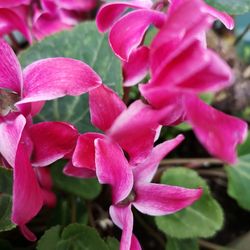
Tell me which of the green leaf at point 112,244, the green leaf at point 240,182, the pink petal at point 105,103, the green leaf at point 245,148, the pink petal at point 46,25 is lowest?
the green leaf at point 240,182

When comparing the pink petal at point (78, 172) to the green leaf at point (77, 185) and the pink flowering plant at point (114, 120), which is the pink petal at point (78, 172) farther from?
the green leaf at point (77, 185)

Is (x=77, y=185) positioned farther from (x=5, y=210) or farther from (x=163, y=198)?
(x=163, y=198)

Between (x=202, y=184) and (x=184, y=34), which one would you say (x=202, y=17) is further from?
(x=202, y=184)

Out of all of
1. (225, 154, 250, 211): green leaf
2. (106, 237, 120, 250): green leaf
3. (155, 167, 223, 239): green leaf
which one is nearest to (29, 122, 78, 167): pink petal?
(106, 237, 120, 250): green leaf

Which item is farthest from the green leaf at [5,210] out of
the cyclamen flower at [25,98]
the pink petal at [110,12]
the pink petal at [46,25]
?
the pink petal at [46,25]

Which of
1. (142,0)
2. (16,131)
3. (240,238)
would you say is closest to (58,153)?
(16,131)

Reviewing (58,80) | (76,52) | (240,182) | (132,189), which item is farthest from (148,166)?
(240,182)

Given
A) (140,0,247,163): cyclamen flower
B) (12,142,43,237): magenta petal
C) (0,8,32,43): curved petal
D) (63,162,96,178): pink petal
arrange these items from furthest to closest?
(0,8,32,43): curved petal → (63,162,96,178): pink petal → (12,142,43,237): magenta petal → (140,0,247,163): cyclamen flower

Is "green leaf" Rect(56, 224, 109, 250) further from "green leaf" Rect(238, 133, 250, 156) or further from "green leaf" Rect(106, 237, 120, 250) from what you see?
"green leaf" Rect(238, 133, 250, 156)
